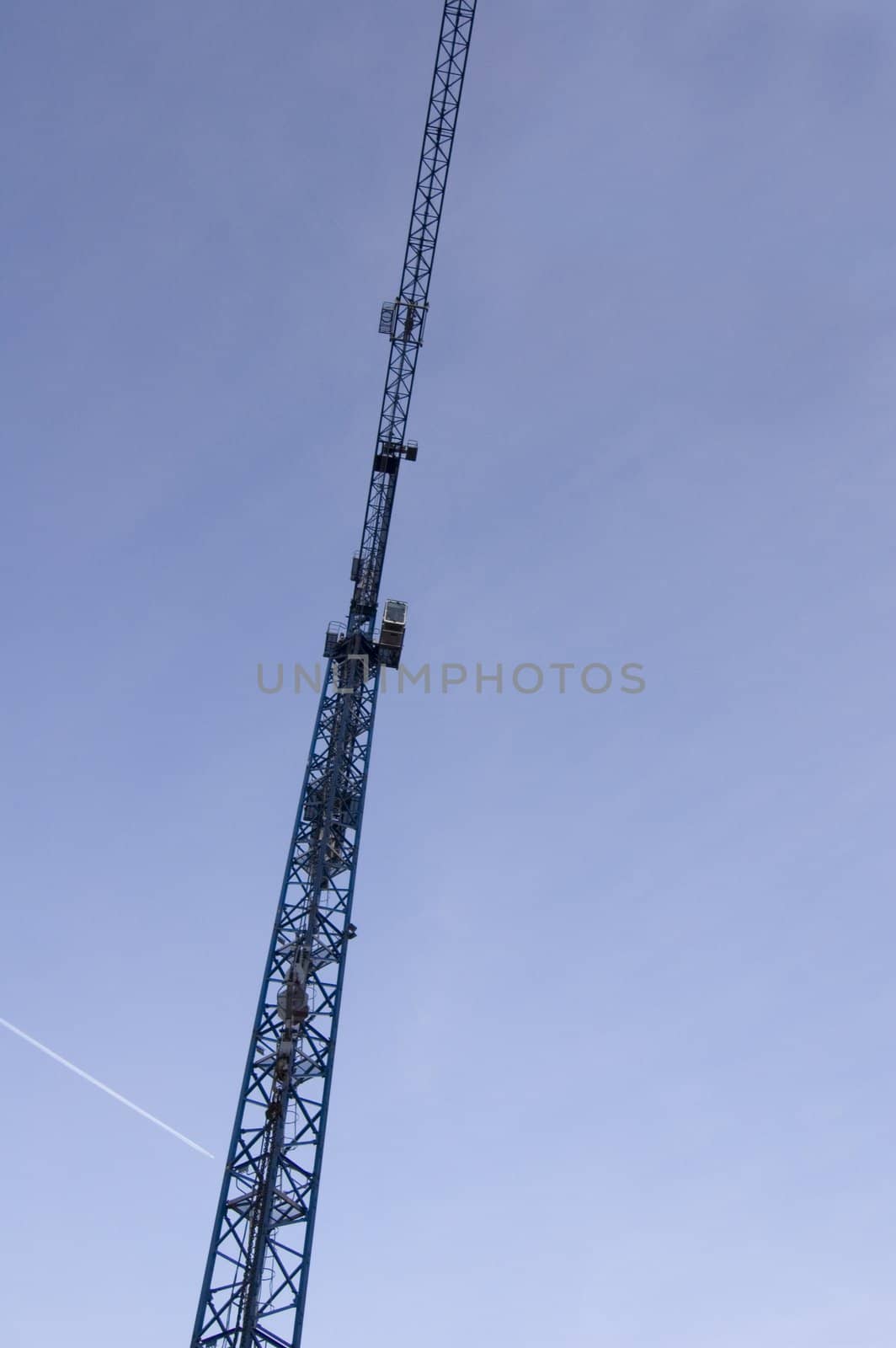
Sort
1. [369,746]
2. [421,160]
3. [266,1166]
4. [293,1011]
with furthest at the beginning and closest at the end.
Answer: [421,160], [369,746], [293,1011], [266,1166]

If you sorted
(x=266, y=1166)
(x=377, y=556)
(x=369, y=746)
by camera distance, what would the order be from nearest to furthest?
1. (x=266, y=1166)
2. (x=369, y=746)
3. (x=377, y=556)

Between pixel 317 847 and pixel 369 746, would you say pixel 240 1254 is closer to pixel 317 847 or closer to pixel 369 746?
pixel 317 847

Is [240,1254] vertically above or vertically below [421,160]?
below

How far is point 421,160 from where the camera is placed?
7131 centimetres

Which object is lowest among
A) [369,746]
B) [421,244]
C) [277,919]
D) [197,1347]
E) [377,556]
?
[197,1347]

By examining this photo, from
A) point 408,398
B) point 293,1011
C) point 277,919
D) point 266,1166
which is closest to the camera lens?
point 266,1166

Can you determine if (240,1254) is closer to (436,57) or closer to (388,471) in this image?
(388,471)

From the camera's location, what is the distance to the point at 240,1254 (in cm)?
4034

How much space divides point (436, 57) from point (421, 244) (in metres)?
14.7

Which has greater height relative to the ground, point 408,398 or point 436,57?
point 436,57

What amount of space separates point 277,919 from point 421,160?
47.2 m

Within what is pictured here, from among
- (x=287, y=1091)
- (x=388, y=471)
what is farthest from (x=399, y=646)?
(x=287, y=1091)

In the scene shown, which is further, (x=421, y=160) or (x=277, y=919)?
(x=421, y=160)

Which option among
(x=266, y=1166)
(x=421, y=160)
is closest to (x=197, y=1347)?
(x=266, y=1166)
